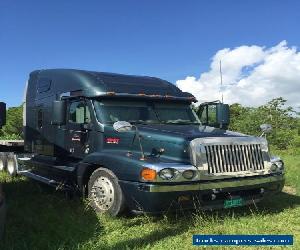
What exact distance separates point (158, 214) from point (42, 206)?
2.32 metres

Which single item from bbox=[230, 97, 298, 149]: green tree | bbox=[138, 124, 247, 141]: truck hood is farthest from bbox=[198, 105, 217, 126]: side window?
bbox=[230, 97, 298, 149]: green tree

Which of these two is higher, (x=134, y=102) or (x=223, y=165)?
(x=134, y=102)

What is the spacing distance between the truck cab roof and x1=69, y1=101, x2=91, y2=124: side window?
0.69ft

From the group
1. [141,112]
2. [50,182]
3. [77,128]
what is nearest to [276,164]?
[141,112]

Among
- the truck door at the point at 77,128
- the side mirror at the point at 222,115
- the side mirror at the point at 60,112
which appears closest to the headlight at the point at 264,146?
the side mirror at the point at 222,115

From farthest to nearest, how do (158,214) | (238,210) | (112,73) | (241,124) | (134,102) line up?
(241,124)
(112,73)
(134,102)
(238,210)
(158,214)

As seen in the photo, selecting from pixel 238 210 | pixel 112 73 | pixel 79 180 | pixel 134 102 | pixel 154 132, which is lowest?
pixel 238 210

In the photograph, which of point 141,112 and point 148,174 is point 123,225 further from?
point 141,112

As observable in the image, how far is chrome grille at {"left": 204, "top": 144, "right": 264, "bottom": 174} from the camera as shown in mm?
6844

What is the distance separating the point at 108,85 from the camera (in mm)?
8492

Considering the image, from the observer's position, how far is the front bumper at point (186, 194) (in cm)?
643

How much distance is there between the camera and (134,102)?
846cm

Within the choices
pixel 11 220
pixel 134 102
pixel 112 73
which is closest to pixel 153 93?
pixel 134 102

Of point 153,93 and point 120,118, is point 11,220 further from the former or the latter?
point 153,93
